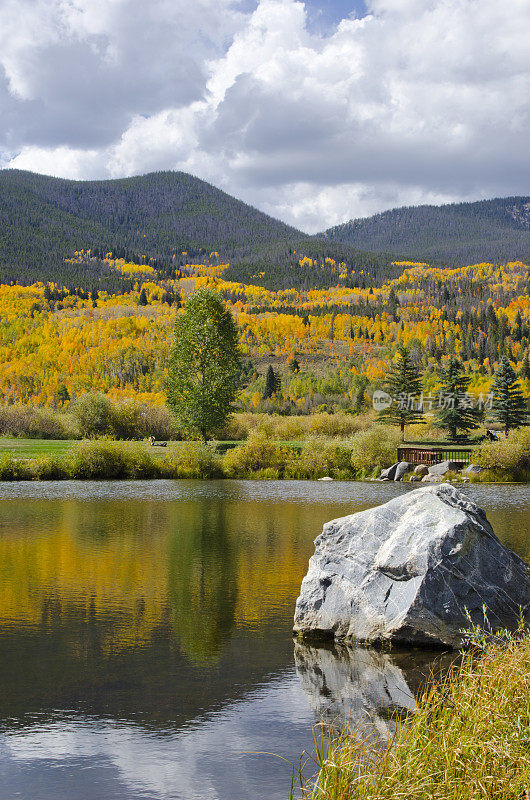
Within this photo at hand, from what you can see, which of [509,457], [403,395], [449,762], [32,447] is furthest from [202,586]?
[403,395]

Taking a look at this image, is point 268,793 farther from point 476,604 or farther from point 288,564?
point 288,564

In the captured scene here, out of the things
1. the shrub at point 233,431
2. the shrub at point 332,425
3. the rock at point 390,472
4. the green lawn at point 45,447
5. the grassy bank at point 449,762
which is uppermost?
the grassy bank at point 449,762

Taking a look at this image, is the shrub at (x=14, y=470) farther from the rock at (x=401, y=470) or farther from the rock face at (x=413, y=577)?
the rock face at (x=413, y=577)

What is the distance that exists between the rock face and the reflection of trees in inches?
58.9

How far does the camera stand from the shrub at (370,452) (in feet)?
132

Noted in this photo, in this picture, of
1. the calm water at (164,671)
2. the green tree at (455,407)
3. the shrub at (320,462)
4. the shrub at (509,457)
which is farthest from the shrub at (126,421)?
the calm water at (164,671)

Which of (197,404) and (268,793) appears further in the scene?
(197,404)

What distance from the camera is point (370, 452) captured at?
40375 millimetres

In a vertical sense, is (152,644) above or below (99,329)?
below

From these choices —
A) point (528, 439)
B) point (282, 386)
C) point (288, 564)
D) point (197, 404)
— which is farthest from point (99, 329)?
point (288, 564)

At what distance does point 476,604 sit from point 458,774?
17.1ft

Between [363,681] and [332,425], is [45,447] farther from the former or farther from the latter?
[363,681]

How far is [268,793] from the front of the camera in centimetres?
618

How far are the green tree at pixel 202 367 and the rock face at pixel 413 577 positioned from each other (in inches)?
1345
